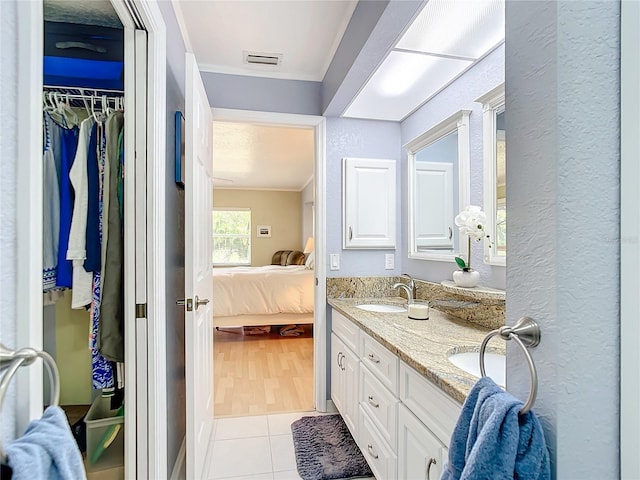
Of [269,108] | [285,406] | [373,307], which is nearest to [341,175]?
[269,108]

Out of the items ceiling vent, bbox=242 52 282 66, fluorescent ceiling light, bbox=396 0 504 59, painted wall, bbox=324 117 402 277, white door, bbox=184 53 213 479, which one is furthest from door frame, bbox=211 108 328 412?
fluorescent ceiling light, bbox=396 0 504 59

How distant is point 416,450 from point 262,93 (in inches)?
87.2

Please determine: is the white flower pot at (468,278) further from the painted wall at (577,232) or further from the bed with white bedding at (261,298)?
the bed with white bedding at (261,298)

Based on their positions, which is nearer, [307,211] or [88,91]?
[88,91]

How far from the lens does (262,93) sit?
2.37 meters

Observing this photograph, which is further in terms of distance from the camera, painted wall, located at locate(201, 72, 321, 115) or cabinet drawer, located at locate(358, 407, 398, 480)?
painted wall, located at locate(201, 72, 321, 115)

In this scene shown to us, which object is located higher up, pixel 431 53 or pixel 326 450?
pixel 431 53

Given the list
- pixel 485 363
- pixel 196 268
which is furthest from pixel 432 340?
pixel 196 268

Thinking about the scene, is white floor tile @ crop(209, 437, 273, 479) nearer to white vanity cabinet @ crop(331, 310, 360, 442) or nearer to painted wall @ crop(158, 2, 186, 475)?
painted wall @ crop(158, 2, 186, 475)

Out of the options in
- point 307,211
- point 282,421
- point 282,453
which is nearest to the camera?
point 282,453

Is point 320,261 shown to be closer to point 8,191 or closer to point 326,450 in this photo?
point 326,450

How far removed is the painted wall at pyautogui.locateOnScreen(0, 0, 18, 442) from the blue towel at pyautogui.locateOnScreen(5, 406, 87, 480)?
0.12 ft

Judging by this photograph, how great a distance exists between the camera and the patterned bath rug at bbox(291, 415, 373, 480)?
70.9 inches
